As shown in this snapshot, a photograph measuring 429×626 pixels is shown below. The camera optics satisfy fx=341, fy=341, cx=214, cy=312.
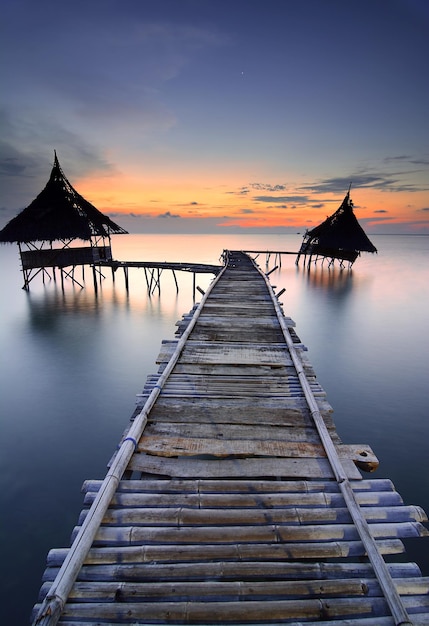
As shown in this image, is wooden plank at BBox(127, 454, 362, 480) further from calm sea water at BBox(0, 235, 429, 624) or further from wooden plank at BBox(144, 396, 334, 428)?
calm sea water at BBox(0, 235, 429, 624)

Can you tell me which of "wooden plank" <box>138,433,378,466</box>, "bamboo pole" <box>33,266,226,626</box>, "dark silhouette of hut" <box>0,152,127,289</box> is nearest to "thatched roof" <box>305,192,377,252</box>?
"dark silhouette of hut" <box>0,152,127,289</box>

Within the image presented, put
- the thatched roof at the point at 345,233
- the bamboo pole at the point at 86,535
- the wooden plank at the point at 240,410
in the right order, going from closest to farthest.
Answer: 1. the bamboo pole at the point at 86,535
2. the wooden plank at the point at 240,410
3. the thatched roof at the point at 345,233

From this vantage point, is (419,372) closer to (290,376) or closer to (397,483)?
(397,483)

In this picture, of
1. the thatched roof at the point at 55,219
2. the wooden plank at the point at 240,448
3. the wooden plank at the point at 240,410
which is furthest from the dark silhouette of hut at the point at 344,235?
the wooden plank at the point at 240,448

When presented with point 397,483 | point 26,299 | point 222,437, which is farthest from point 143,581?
point 26,299

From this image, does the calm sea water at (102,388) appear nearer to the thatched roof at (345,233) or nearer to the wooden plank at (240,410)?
the wooden plank at (240,410)

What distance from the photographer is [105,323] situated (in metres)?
18.9

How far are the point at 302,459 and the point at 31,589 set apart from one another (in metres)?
4.42

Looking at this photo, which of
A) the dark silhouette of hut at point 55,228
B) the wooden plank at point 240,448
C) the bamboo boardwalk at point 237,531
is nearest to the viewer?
the bamboo boardwalk at point 237,531

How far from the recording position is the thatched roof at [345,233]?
33.3 m

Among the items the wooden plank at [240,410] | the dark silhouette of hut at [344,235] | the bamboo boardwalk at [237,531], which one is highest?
the dark silhouette of hut at [344,235]

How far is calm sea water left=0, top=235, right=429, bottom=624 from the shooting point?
596 cm

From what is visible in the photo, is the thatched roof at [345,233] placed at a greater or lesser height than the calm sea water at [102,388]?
greater

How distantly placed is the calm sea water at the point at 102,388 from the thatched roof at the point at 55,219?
4519 millimetres
